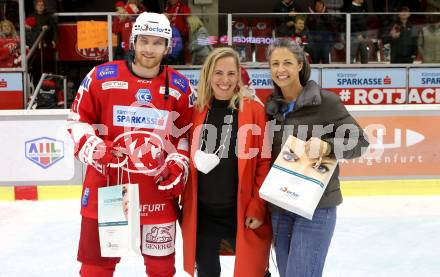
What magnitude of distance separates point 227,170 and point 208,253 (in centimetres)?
38

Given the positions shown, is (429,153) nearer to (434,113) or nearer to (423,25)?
(434,113)

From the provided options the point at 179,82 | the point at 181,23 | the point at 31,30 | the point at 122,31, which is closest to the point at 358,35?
the point at 181,23

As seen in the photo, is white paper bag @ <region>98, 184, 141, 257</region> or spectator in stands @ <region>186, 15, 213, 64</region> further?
spectator in stands @ <region>186, 15, 213, 64</region>

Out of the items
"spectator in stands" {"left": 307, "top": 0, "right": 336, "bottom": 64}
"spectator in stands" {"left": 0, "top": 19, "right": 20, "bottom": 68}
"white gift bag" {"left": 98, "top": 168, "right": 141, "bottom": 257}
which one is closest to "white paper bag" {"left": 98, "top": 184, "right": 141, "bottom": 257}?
"white gift bag" {"left": 98, "top": 168, "right": 141, "bottom": 257}

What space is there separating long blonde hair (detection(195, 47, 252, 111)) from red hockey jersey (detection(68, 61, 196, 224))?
10cm

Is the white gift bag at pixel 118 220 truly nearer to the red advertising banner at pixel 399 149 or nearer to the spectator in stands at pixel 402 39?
the red advertising banner at pixel 399 149

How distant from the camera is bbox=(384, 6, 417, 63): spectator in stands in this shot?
6.75 m

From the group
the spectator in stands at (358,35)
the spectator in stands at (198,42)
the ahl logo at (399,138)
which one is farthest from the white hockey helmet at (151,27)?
the spectator in stands at (358,35)

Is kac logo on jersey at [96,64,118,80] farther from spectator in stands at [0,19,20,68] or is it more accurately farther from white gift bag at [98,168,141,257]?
spectator in stands at [0,19,20,68]

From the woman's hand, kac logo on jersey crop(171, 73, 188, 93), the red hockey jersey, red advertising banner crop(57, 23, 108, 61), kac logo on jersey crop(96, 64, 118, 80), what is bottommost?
the woman's hand

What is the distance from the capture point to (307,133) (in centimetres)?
222

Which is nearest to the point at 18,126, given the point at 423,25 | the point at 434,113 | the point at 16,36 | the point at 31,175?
the point at 31,175

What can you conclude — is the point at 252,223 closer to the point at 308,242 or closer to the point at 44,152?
the point at 308,242

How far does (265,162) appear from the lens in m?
2.39
